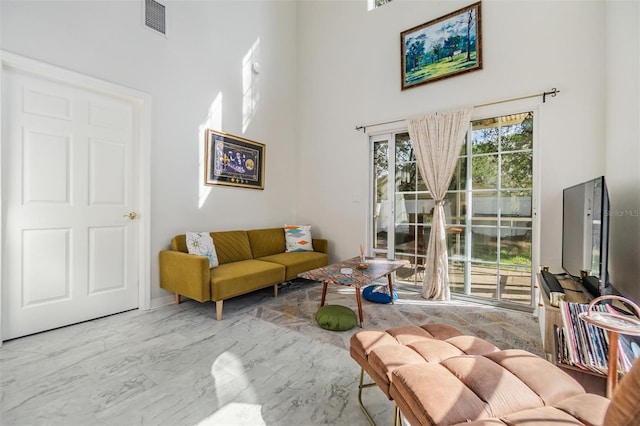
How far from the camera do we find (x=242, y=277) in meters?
2.77

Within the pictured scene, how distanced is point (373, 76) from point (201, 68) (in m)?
2.24

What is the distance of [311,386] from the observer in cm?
162

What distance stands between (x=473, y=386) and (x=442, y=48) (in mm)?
3634

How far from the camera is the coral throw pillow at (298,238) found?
161 inches

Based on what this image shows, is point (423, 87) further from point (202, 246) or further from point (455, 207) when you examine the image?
point (202, 246)

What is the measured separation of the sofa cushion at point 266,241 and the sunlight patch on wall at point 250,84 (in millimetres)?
1408

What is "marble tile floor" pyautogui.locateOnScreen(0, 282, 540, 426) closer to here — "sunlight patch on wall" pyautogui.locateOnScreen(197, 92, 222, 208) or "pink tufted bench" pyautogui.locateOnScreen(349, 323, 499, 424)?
"pink tufted bench" pyautogui.locateOnScreen(349, 323, 499, 424)

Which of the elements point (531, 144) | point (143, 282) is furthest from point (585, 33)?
point (143, 282)

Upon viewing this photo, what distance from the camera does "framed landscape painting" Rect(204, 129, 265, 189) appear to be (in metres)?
3.41

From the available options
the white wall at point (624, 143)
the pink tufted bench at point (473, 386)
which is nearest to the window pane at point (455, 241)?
the white wall at point (624, 143)

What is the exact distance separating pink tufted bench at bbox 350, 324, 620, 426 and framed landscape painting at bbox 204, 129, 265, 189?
2.85 meters

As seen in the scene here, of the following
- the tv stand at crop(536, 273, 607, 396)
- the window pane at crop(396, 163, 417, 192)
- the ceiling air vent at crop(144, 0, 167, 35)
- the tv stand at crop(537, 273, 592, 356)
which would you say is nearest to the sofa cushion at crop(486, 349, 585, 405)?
the tv stand at crop(536, 273, 607, 396)

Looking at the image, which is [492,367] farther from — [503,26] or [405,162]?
[503,26]

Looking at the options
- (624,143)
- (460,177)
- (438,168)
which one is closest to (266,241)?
(438,168)
